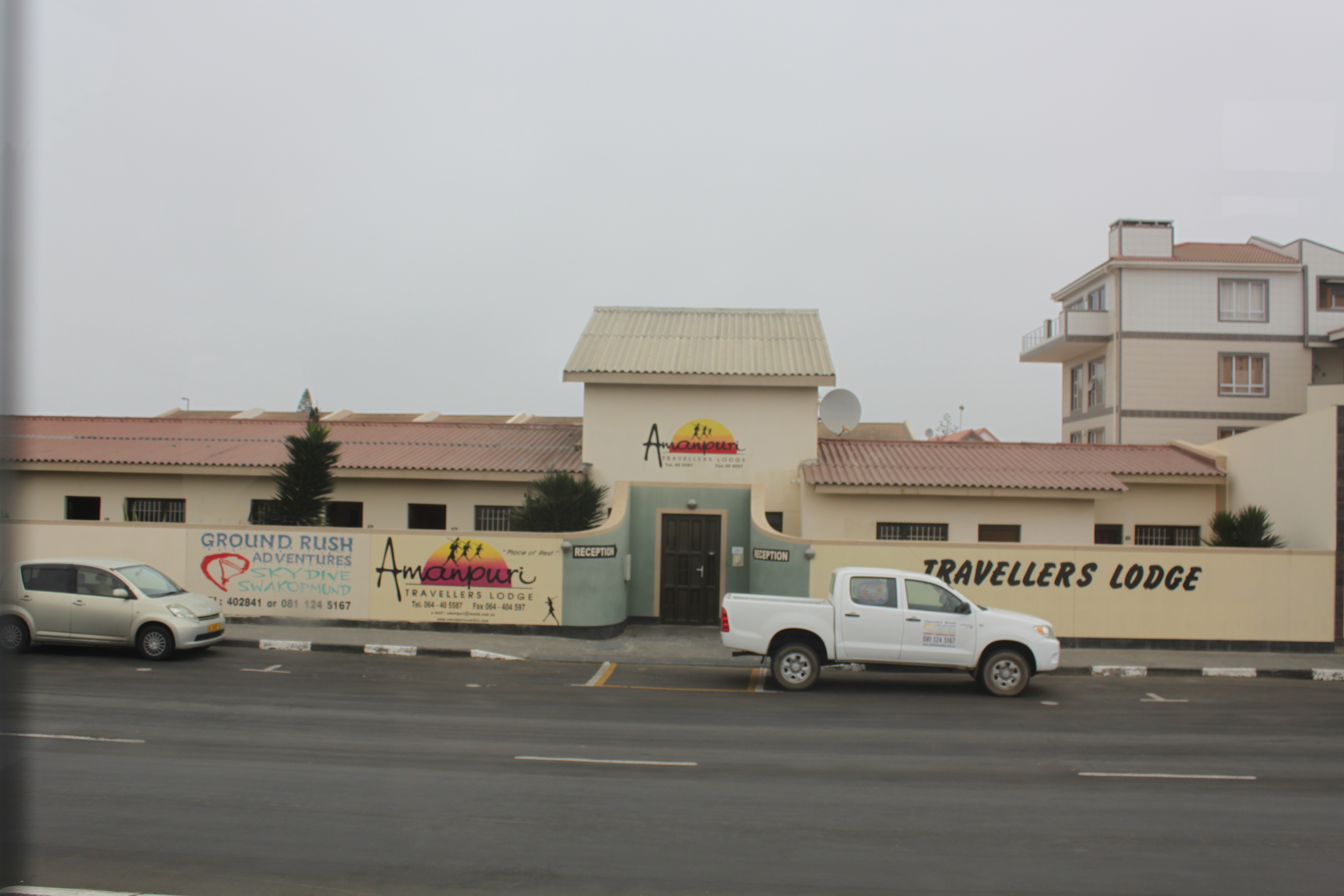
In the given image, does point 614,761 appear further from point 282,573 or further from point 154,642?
point 282,573

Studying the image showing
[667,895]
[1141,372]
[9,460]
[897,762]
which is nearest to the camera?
[9,460]

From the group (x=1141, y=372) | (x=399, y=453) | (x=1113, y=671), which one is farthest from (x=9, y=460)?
(x=1141, y=372)

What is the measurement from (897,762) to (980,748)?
133 centimetres

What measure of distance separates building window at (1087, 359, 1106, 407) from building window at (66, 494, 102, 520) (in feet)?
128

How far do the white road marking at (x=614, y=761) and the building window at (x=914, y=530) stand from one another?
11.6 m

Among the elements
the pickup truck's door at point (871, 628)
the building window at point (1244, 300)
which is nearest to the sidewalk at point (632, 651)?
the pickup truck's door at point (871, 628)

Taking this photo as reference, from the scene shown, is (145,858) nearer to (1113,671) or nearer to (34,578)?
(34,578)

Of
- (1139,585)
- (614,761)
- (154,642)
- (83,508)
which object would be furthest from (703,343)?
(83,508)

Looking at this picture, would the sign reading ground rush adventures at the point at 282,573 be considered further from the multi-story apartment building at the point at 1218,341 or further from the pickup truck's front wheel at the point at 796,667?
the multi-story apartment building at the point at 1218,341

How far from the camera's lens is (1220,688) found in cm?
1440

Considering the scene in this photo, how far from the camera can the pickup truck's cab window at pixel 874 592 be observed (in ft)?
43.6

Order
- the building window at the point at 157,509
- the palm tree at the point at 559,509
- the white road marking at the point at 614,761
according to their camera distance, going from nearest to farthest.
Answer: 1. the white road marking at the point at 614,761
2. the palm tree at the point at 559,509
3. the building window at the point at 157,509

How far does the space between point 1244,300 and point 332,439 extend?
38.4 metres

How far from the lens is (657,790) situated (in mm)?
7984
